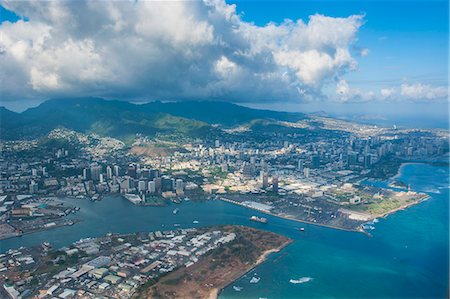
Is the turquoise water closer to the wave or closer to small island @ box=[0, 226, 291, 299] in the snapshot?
the wave

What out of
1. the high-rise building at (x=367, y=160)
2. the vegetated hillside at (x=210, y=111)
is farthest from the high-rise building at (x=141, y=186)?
the vegetated hillside at (x=210, y=111)

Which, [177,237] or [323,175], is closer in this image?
[177,237]

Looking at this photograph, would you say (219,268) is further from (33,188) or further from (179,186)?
(33,188)

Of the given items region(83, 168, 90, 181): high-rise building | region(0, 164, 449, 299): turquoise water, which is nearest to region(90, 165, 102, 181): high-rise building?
region(83, 168, 90, 181): high-rise building

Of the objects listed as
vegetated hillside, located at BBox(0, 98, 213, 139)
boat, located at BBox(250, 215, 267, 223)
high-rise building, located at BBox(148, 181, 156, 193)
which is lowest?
boat, located at BBox(250, 215, 267, 223)

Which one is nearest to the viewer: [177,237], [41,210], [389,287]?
[389,287]

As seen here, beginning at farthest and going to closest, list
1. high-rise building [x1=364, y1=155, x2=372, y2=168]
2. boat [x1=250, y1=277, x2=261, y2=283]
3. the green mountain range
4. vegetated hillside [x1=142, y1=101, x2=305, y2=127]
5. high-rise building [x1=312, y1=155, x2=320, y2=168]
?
vegetated hillside [x1=142, y1=101, x2=305, y2=127] → the green mountain range → high-rise building [x1=364, y1=155, x2=372, y2=168] → high-rise building [x1=312, y1=155, x2=320, y2=168] → boat [x1=250, y1=277, x2=261, y2=283]

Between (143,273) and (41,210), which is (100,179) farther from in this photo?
(143,273)

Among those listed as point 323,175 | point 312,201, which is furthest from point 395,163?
point 312,201

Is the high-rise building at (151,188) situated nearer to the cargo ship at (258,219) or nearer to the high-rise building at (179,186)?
the high-rise building at (179,186)

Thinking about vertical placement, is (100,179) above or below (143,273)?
above
